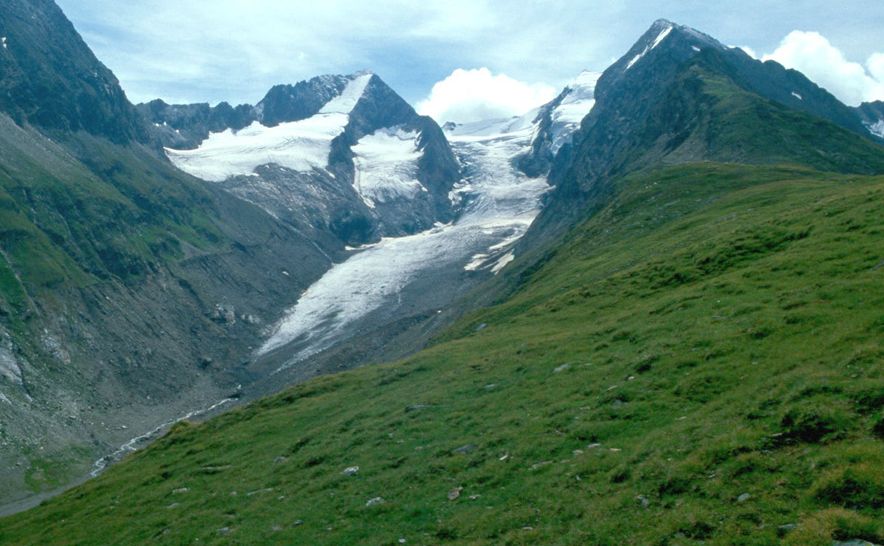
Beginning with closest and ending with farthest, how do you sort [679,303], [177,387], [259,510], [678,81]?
[259,510]
[679,303]
[177,387]
[678,81]

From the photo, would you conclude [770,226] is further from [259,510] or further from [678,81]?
[678,81]

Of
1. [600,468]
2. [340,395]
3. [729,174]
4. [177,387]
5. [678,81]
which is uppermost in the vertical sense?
[678,81]

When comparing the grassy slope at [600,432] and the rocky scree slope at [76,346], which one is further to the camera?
the rocky scree slope at [76,346]

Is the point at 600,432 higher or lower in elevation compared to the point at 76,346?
higher

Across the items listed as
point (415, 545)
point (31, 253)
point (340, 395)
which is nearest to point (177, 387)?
point (31, 253)

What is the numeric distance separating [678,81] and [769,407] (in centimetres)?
19759

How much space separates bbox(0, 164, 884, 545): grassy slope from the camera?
1616 centimetres

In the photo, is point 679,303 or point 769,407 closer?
point 769,407

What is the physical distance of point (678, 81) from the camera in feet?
Result: 643

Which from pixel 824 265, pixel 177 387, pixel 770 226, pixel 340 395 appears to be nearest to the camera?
pixel 824 265

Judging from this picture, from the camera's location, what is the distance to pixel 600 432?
22844mm

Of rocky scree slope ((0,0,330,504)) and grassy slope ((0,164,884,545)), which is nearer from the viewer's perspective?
grassy slope ((0,164,884,545))

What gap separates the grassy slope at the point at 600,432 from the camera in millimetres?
16156

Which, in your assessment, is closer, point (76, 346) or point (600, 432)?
point (600, 432)
